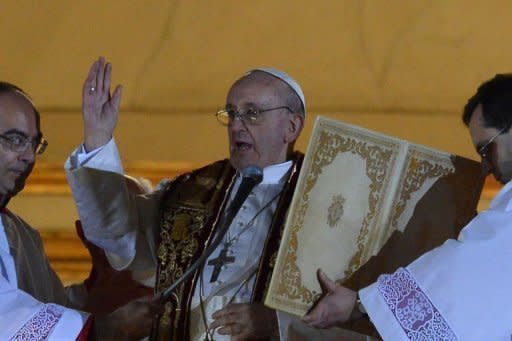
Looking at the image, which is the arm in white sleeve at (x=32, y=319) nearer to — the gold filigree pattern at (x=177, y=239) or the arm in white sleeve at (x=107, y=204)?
the arm in white sleeve at (x=107, y=204)

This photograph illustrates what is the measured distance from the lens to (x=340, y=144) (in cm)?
458

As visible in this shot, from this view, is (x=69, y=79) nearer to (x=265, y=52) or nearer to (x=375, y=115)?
(x=265, y=52)

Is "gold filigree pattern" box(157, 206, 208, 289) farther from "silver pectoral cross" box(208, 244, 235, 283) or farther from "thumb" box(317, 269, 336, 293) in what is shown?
"thumb" box(317, 269, 336, 293)

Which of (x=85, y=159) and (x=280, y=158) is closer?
(x=85, y=159)

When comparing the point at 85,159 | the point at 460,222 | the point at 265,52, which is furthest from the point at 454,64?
the point at 85,159

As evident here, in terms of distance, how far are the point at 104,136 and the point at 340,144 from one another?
27.8 inches

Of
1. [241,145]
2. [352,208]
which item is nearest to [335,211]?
[352,208]

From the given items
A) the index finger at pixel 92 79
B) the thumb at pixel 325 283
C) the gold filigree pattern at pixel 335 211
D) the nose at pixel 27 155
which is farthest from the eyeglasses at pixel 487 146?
the nose at pixel 27 155

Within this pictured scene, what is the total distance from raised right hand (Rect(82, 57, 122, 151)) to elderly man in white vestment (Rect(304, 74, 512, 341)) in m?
0.79

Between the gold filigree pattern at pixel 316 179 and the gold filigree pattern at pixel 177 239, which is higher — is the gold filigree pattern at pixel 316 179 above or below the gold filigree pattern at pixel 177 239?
above

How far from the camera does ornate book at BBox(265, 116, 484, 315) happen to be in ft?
14.9

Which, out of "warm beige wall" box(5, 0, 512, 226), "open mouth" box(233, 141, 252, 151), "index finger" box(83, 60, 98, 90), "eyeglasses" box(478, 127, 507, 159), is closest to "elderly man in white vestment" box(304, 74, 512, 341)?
"eyeglasses" box(478, 127, 507, 159)

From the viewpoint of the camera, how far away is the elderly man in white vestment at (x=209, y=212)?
15.1ft

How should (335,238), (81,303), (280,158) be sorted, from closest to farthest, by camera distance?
(335,238)
(280,158)
(81,303)
